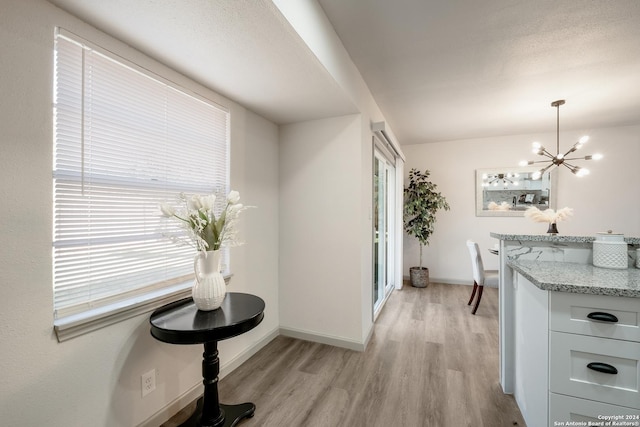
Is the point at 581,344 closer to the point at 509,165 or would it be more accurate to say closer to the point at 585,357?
the point at 585,357

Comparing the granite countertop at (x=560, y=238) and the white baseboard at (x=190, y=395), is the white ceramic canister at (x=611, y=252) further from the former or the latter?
the white baseboard at (x=190, y=395)

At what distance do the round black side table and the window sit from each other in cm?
22

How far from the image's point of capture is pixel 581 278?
1.29 m

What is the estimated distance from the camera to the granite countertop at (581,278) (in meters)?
1.13

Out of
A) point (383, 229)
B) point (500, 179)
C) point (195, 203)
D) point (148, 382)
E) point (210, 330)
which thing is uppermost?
point (500, 179)

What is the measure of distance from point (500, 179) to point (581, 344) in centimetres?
394

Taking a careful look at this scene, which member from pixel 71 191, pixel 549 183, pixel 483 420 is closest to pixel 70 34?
pixel 71 191

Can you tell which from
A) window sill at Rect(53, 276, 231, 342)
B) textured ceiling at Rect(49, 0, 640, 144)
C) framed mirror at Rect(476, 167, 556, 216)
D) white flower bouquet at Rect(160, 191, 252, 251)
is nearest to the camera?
window sill at Rect(53, 276, 231, 342)

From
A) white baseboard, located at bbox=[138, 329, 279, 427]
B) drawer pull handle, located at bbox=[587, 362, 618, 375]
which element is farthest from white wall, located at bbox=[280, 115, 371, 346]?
drawer pull handle, located at bbox=[587, 362, 618, 375]

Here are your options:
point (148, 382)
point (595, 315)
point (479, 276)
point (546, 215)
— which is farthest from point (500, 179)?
point (148, 382)

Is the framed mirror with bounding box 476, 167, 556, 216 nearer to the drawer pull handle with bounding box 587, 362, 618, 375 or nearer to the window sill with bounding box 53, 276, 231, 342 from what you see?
the drawer pull handle with bounding box 587, 362, 618, 375

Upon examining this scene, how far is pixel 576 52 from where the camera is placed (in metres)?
2.12

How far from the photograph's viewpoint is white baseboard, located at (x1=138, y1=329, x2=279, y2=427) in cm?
154

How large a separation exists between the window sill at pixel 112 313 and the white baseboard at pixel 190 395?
63 centimetres
